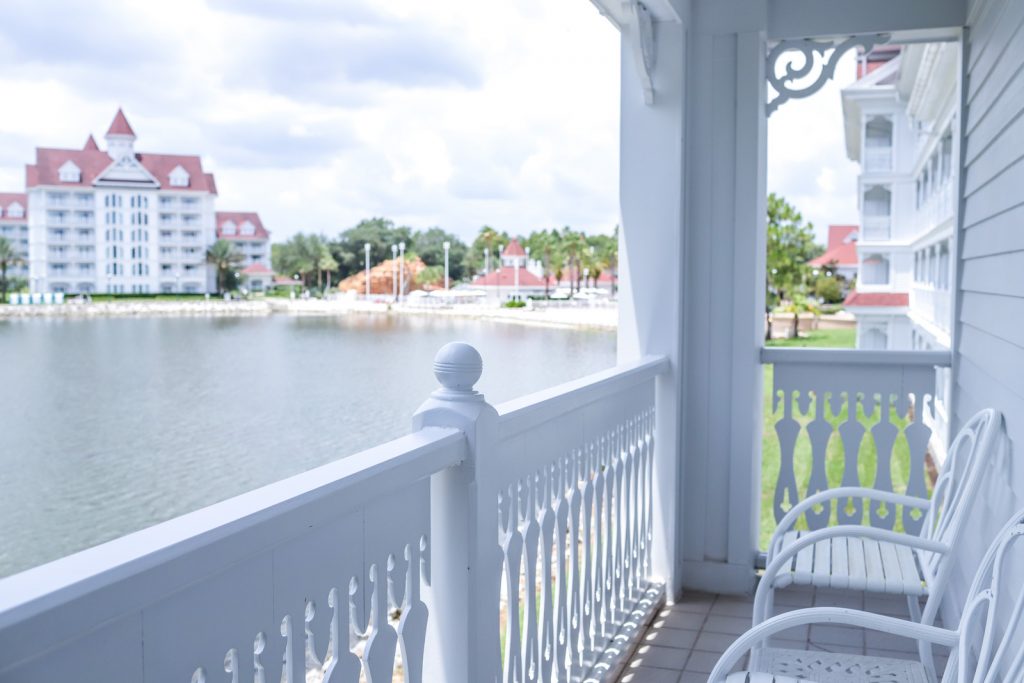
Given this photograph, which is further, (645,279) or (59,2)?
(59,2)

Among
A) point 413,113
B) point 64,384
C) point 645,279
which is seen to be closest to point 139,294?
point 64,384

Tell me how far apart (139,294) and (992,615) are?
4563 cm

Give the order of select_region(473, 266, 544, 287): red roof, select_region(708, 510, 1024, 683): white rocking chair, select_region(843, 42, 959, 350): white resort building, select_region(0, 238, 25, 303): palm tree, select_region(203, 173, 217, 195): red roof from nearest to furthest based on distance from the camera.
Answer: select_region(708, 510, 1024, 683): white rocking chair < select_region(843, 42, 959, 350): white resort building < select_region(0, 238, 25, 303): palm tree < select_region(203, 173, 217, 195): red roof < select_region(473, 266, 544, 287): red roof

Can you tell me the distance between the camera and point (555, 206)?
62.6 meters

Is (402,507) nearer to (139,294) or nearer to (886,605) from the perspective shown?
(886,605)

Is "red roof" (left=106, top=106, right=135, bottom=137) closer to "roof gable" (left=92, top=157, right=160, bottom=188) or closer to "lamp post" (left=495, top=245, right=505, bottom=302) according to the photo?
"roof gable" (left=92, top=157, right=160, bottom=188)

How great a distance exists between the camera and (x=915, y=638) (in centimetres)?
178

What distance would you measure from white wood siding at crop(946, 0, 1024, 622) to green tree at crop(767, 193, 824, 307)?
27378 mm

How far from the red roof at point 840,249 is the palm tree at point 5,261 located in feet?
111

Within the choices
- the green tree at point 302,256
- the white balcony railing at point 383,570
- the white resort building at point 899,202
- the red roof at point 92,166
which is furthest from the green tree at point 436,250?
the white balcony railing at point 383,570

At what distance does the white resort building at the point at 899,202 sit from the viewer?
38.1 ft

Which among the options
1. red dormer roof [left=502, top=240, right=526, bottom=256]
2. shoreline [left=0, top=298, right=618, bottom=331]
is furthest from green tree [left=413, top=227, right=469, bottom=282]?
red dormer roof [left=502, top=240, right=526, bottom=256]

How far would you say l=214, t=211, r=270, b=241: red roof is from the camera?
51344 millimetres

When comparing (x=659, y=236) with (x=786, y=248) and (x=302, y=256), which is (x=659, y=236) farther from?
(x=302, y=256)
